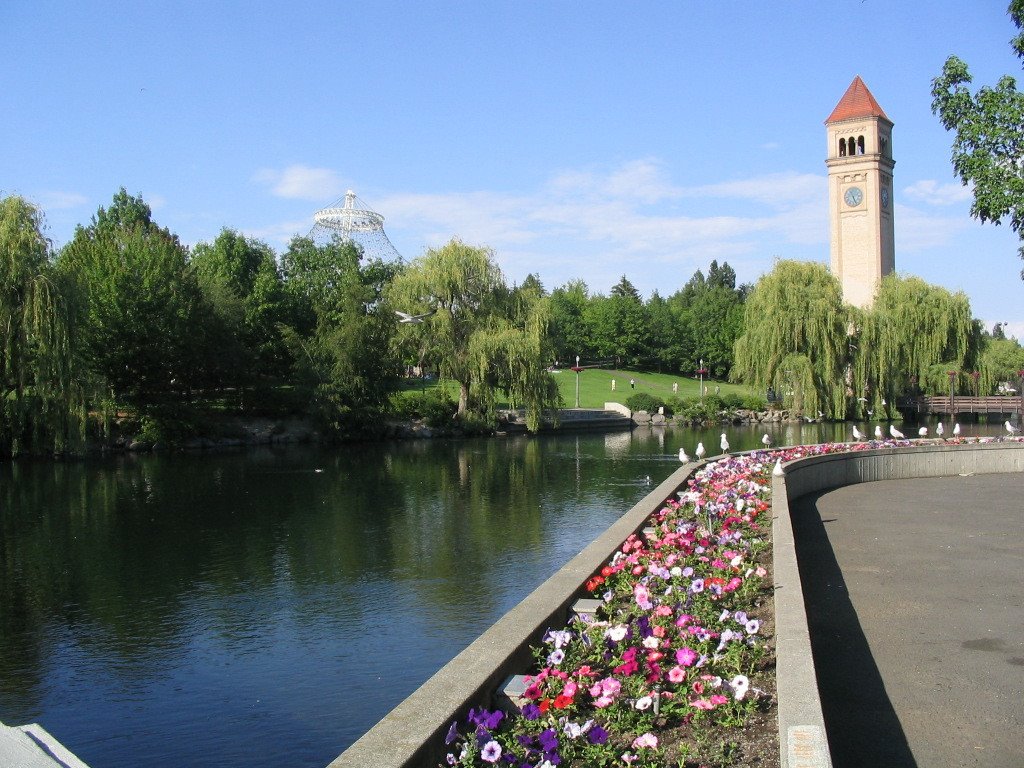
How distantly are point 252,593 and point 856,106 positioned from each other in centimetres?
8699

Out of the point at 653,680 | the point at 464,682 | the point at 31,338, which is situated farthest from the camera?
the point at 31,338

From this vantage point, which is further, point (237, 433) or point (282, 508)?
point (237, 433)

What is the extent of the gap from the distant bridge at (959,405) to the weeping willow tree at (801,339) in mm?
9270

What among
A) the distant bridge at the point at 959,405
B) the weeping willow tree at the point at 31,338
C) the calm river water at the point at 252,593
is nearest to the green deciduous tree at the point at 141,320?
the weeping willow tree at the point at 31,338

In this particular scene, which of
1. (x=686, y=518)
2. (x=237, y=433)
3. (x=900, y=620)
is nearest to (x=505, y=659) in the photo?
(x=900, y=620)

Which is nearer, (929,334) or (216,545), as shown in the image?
(216,545)

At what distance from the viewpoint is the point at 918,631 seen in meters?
7.98

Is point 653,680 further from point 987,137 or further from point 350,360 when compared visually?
point 350,360

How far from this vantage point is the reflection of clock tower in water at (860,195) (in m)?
83.6

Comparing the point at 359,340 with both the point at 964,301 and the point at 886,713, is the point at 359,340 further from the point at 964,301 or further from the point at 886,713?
the point at 886,713

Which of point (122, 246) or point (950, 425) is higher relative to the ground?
point (122, 246)

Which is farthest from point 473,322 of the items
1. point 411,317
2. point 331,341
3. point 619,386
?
point 619,386

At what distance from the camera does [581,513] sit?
21406 mm

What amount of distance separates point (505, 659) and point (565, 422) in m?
51.8
